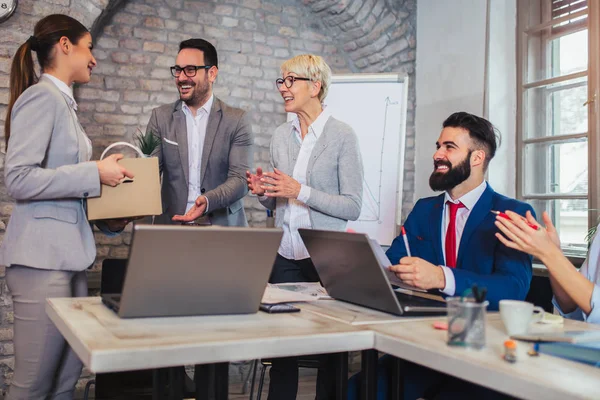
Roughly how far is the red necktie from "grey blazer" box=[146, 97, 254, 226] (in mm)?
1125

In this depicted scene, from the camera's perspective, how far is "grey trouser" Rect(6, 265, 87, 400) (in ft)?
6.51

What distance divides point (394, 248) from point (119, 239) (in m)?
2.19

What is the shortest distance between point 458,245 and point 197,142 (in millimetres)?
1465

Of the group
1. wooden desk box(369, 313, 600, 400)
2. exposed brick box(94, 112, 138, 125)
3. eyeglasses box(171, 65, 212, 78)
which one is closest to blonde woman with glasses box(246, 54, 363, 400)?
eyeglasses box(171, 65, 212, 78)

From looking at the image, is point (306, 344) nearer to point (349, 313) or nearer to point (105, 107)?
point (349, 313)

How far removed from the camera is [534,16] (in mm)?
4094

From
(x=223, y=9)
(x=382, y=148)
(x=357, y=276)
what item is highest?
(x=223, y=9)

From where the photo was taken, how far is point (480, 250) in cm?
204

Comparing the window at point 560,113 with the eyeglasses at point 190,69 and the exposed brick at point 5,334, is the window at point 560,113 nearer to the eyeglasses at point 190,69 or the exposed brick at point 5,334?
the eyeglasses at point 190,69

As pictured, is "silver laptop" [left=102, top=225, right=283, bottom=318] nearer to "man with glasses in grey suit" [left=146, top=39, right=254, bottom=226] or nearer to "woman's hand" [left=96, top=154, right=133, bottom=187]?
"woman's hand" [left=96, top=154, right=133, bottom=187]

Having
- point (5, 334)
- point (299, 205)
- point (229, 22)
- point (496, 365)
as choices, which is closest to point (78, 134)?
point (299, 205)

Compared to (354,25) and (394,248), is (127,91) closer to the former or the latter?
(354,25)

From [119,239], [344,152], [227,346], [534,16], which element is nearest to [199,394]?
[227,346]

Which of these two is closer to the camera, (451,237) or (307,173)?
(451,237)
